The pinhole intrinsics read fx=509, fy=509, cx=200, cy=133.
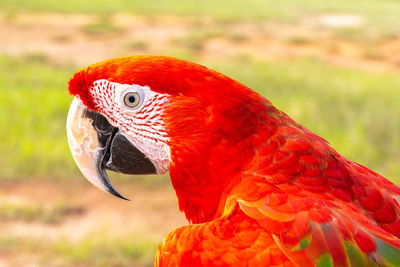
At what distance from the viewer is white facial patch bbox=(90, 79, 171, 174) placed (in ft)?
3.88

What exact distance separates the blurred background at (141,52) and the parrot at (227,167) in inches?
51.0

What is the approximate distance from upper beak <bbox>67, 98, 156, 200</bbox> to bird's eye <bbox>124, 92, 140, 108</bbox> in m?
0.08

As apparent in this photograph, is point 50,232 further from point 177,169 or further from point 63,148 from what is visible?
point 177,169

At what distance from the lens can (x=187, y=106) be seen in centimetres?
116

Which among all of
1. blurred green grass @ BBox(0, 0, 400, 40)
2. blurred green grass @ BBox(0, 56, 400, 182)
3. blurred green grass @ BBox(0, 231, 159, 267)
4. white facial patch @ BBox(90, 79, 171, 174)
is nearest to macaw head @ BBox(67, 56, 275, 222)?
white facial patch @ BBox(90, 79, 171, 174)

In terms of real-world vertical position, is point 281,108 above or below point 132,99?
below

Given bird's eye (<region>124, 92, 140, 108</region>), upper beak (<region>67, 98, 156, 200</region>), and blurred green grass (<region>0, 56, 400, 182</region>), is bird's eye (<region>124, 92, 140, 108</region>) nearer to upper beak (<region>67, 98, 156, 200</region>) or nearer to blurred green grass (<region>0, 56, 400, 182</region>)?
upper beak (<region>67, 98, 156, 200</region>)

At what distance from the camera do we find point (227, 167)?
1.15 m

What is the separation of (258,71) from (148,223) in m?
2.63

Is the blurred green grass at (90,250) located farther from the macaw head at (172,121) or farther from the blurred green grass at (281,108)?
the macaw head at (172,121)

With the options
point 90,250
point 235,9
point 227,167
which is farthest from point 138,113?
point 235,9

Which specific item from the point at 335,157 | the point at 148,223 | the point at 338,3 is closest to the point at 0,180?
the point at 148,223

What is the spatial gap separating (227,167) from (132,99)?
0.28m

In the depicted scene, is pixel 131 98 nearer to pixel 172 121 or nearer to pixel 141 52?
pixel 172 121
